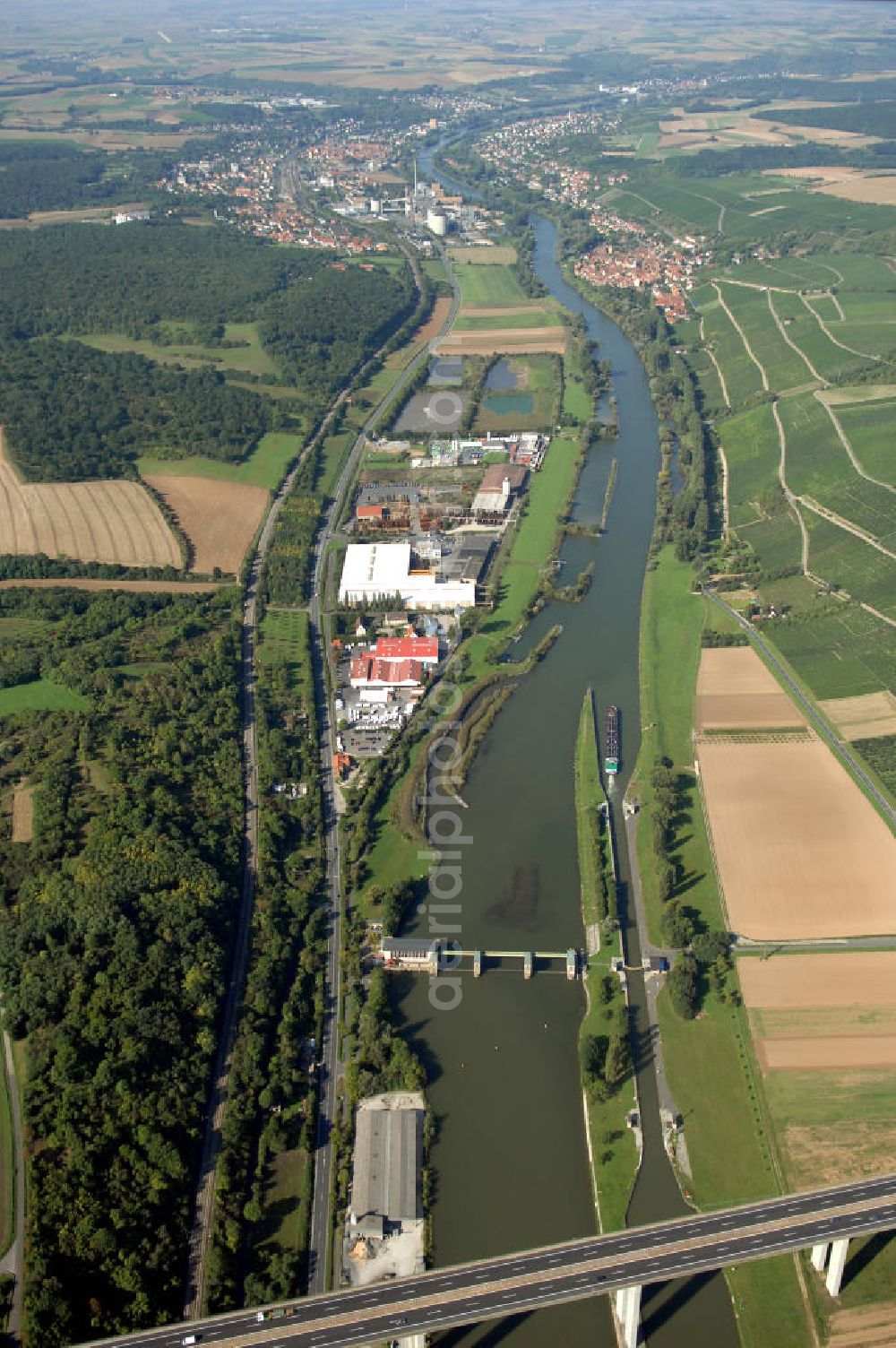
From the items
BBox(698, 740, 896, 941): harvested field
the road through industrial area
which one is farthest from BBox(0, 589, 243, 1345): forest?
BBox(698, 740, 896, 941): harvested field

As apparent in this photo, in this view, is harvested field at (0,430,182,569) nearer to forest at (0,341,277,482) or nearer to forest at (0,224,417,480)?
forest at (0,341,277,482)

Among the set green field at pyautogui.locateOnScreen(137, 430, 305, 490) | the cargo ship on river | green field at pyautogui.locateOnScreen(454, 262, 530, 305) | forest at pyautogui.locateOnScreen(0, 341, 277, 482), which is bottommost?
the cargo ship on river

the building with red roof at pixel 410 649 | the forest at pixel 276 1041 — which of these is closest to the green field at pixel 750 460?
the building with red roof at pixel 410 649

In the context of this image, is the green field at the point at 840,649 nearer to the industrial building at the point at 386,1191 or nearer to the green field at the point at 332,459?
the industrial building at the point at 386,1191

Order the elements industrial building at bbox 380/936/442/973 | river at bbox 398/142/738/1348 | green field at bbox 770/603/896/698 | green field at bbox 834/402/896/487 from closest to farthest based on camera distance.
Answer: river at bbox 398/142/738/1348
industrial building at bbox 380/936/442/973
green field at bbox 770/603/896/698
green field at bbox 834/402/896/487

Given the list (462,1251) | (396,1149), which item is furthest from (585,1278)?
(396,1149)

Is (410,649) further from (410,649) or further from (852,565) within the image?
(852,565)

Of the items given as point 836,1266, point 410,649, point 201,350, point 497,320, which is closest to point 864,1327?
point 836,1266
